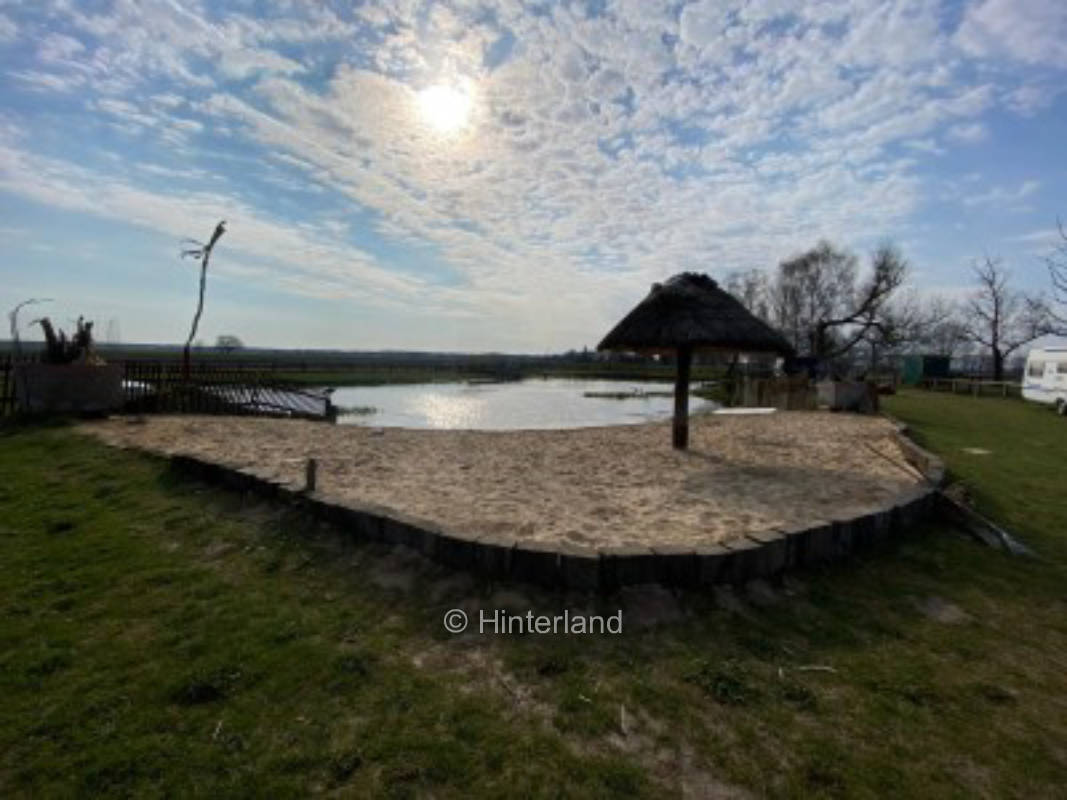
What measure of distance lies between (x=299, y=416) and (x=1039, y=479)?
15293 millimetres

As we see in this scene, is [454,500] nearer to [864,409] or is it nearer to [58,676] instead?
[58,676]

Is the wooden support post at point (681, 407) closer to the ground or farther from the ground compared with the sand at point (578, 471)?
farther from the ground

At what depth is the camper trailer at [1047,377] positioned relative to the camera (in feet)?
66.5

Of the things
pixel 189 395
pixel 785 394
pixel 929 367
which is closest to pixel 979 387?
pixel 929 367

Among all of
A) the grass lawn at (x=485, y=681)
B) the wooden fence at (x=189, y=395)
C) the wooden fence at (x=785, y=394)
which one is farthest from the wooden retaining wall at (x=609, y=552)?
the wooden fence at (x=785, y=394)

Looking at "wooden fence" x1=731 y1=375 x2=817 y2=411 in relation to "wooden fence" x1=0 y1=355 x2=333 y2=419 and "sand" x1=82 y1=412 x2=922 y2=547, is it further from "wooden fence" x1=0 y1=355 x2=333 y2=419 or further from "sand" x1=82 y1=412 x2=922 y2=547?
"wooden fence" x1=0 y1=355 x2=333 y2=419

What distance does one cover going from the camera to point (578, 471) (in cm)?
698

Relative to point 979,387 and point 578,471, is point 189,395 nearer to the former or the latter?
point 578,471

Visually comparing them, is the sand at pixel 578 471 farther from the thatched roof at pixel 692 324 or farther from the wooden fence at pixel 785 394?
the wooden fence at pixel 785 394

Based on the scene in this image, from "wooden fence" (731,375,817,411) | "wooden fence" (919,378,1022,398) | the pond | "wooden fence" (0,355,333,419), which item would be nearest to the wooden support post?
the pond

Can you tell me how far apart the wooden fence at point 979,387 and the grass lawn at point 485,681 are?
2855 cm

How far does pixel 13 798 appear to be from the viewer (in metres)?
2.32

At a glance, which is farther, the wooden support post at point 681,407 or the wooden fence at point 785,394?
the wooden fence at point 785,394

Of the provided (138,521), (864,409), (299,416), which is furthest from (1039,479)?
(299,416)
